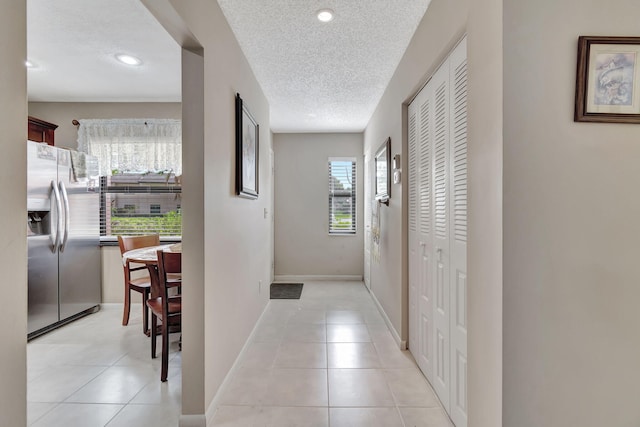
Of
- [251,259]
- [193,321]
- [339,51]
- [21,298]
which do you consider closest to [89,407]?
[193,321]

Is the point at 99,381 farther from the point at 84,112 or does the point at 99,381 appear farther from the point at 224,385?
the point at 84,112

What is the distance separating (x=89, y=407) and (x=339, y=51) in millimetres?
3236

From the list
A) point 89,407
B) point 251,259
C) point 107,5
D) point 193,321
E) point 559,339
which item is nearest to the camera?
point 559,339

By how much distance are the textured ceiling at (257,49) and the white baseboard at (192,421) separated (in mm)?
2597

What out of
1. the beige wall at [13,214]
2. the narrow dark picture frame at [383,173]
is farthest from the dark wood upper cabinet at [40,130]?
the narrow dark picture frame at [383,173]

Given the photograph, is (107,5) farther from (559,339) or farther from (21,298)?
(559,339)

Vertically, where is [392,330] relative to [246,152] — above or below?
below

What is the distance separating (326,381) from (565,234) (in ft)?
5.99

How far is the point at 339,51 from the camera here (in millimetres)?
2738

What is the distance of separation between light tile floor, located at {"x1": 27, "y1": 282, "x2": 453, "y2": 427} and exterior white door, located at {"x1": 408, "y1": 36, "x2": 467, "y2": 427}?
0.87 ft

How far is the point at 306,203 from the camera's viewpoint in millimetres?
5715

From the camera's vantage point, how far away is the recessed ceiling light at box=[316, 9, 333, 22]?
7.09 ft

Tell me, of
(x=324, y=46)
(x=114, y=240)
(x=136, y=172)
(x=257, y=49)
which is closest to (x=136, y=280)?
(x=114, y=240)

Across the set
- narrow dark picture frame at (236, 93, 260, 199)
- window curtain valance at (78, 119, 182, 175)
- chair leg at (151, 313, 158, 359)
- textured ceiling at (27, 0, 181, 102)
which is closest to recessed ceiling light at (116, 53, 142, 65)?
textured ceiling at (27, 0, 181, 102)
